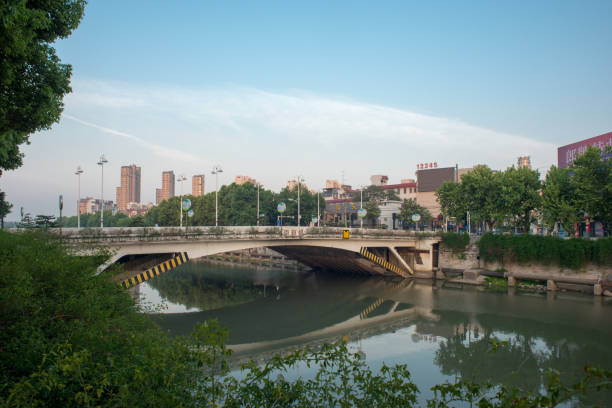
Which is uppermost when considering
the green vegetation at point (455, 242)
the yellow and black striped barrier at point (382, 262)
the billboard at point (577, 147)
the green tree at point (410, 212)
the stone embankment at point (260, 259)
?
the billboard at point (577, 147)

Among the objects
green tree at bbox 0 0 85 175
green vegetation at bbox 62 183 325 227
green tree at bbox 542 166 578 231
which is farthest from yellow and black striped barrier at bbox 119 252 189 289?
green vegetation at bbox 62 183 325 227

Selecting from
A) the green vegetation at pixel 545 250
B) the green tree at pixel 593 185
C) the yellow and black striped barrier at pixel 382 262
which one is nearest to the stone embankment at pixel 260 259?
the yellow and black striped barrier at pixel 382 262

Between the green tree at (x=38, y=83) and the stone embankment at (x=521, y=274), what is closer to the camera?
the green tree at (x=38, y=83)

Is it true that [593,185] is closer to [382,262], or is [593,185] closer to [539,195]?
[539,195]

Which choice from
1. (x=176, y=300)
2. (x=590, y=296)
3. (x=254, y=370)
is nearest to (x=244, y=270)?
(x=176, y=300)

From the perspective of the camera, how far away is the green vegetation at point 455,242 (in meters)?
47.2

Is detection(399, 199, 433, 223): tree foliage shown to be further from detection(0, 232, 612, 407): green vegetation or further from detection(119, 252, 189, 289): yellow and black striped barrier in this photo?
detection(0, 232, 612, 407): green vegetation

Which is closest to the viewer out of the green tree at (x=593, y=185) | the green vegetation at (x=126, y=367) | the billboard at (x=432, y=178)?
the green vegetation at (x=126, y=367)

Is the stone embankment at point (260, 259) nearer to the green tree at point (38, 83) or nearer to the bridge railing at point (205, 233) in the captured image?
the bridge railing at point (205, 233)

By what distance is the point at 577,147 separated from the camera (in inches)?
2554

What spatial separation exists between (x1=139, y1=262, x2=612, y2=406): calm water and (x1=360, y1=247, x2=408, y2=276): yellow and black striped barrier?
1973 millimetres

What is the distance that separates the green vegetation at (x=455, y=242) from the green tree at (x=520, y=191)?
18.3 feet

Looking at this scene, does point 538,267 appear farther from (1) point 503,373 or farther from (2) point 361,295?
(1) point 503,373

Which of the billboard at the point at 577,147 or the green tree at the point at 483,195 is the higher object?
the billboard at the point at 577,147
